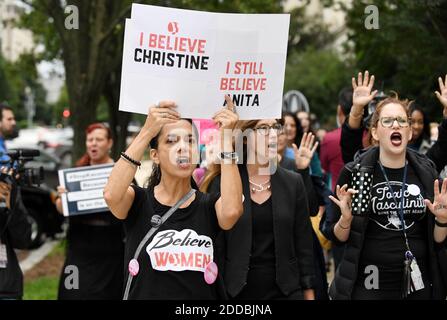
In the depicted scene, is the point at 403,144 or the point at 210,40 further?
the point at 403,144

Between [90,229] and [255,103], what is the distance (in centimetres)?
256

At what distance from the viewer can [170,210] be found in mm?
3775

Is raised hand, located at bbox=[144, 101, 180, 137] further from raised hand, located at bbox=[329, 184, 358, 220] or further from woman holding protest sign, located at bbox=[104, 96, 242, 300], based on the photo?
raised hand, located at bbox=[329, 184, 358, 220]

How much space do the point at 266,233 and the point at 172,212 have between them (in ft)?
3.06

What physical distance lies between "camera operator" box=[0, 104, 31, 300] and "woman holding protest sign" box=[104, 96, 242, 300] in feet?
6.84

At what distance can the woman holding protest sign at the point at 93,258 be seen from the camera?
612cm

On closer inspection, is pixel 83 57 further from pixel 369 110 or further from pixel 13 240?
pixel 369 110

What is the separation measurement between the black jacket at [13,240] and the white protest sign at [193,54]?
2079 millimetres

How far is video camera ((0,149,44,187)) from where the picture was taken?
18.5ft

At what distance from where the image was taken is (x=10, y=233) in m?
5.70

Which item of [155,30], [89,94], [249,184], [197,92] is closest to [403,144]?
[249,184]

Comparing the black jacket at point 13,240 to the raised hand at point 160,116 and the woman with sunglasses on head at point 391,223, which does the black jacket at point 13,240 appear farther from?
the woman with sunglasses on head at point 391,223
